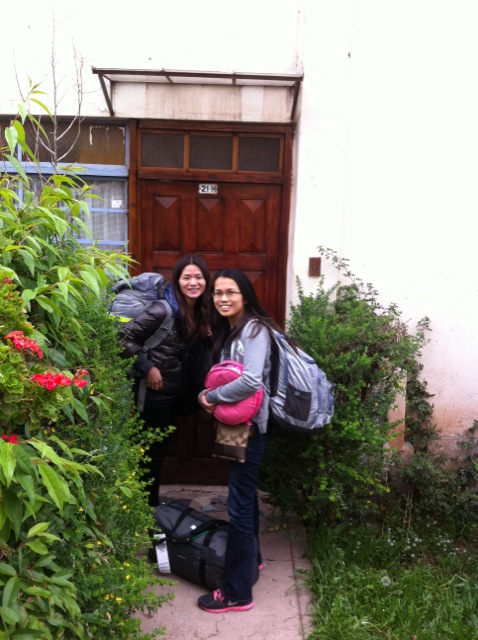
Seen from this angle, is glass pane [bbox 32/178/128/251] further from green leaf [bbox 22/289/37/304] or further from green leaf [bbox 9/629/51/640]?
green leaf [bbox 9/629/51/640]

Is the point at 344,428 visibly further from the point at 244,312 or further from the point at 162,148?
the point at 162,148

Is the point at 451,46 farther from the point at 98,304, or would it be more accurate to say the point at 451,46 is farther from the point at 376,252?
the point at 98,304

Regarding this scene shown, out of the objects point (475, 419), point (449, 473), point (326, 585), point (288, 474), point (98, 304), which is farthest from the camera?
point (475, 419)

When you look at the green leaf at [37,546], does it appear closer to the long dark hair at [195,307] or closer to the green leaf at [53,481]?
the green leaf at [53,481]

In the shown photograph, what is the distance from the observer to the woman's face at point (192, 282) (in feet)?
13.8

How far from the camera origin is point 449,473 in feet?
15.8

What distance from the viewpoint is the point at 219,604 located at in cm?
382

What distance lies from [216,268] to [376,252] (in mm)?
1234

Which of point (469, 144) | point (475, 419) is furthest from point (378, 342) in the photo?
point (469, 144)

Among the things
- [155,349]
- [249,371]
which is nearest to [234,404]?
[249,371]

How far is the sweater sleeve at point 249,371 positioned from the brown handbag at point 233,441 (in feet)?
0.53

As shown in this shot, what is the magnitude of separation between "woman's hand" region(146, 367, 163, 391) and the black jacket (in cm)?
3

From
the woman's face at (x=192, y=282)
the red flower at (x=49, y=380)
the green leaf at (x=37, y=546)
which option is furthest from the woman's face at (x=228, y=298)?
the green leaf at (x=37, y=546)

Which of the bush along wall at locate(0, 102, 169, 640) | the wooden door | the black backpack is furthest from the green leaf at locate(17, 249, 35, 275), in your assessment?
the wooden door
